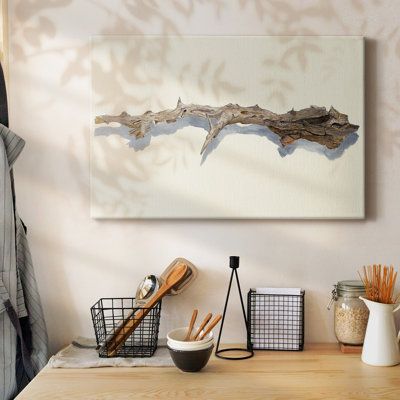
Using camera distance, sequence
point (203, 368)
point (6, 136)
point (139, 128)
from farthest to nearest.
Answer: point (139, 128) → point (6, 136) → point (203, 368)

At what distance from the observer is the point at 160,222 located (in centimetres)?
179

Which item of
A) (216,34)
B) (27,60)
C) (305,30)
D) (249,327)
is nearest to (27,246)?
(27,60)

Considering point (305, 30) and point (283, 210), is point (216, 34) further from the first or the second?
point (283, 210)

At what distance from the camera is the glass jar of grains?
1.67 meters

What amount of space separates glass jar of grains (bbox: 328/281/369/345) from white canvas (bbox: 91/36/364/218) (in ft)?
0.81

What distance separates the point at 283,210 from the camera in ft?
5.79

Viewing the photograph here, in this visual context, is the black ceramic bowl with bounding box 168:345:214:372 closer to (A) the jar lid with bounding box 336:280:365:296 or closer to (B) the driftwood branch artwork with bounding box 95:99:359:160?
(A) the jar lid with bounding box 336:280:365:296

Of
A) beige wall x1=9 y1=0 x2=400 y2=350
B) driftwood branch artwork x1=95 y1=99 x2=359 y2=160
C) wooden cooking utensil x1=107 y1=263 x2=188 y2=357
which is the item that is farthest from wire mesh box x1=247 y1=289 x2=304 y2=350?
driftwood branch artwork x1=95 y1=99 x2=359 y2=160

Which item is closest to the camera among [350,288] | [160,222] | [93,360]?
[93,360]

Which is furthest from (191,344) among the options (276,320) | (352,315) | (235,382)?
(352,315)

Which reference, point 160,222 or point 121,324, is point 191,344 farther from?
point 160,222

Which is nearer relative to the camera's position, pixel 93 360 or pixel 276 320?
pixel 93 360

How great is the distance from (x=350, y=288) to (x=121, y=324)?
28.2 inches

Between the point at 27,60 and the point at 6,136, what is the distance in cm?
30
